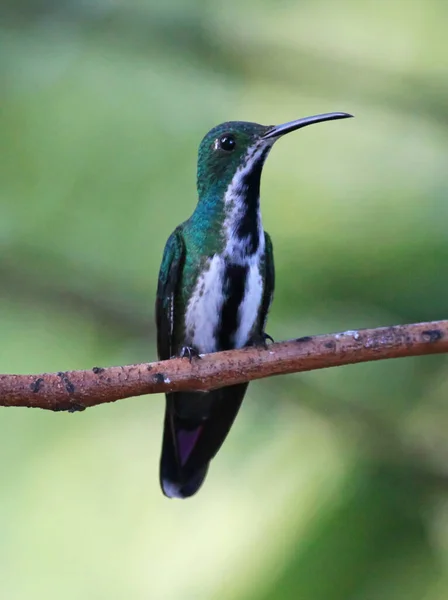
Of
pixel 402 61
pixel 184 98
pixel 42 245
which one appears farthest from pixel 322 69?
pixel 42 245

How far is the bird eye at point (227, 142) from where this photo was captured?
1642 millimetres

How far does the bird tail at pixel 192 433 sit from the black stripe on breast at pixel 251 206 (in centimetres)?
37

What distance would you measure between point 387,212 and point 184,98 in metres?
0.79

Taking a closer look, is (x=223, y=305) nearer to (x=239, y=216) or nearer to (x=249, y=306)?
(x=249, y=306)

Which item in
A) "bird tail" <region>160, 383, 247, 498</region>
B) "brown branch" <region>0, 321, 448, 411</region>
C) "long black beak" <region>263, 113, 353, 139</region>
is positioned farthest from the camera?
"bird tail" <region>160, 383, 247, 498</region>

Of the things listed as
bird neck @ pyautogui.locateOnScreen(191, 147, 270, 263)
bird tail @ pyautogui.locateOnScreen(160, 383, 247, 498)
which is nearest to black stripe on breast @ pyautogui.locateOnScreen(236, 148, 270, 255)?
bird neck @ pyautogui.locateOnScreen(191, 147, 270, 263)

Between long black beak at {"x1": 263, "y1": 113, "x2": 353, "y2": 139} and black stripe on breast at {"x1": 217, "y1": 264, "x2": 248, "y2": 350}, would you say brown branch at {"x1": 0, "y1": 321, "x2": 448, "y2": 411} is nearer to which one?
black stripe on breast at {"x1": 217, "y1": 264, "x2": 248, "y2": 350}

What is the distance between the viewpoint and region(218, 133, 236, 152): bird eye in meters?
1.64

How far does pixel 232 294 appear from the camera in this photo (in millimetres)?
1620

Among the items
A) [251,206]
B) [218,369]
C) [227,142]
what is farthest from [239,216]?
[218,369]

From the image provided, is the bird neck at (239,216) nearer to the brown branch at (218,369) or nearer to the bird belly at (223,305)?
the bird belly at (223,305)

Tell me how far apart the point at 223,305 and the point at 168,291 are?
0.16 m

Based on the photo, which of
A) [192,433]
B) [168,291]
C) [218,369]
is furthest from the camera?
[192,433]

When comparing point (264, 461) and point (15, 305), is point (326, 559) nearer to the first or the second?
point (264, 461)
